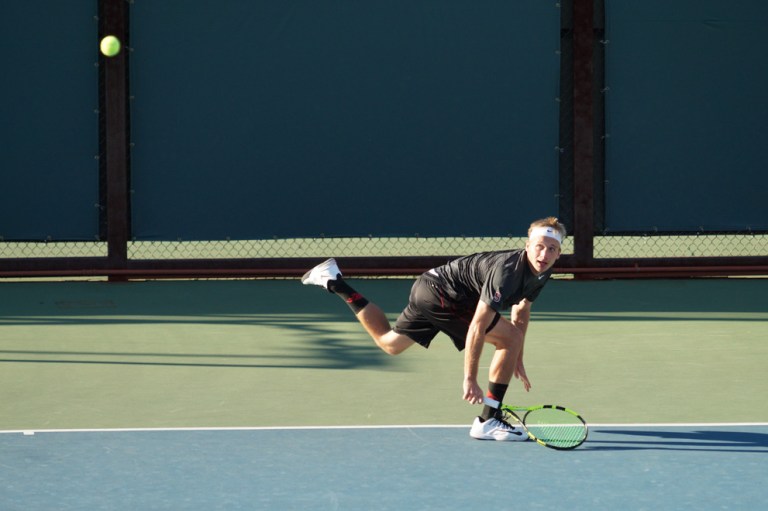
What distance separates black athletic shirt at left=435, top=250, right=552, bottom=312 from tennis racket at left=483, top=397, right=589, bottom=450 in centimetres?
48

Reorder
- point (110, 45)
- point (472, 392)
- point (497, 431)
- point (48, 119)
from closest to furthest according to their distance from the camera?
point (472, 392) → point (497, 431) → point (110, 45) → point (48, 119)

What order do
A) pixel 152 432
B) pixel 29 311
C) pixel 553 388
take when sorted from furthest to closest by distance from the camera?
pixel 29 311 < pixel 553 388 < pixel 152 432

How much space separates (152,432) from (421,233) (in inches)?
257

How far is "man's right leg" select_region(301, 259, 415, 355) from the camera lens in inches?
285

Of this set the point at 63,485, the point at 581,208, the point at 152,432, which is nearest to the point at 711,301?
the point at 581,208

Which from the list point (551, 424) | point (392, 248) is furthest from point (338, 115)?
point (551, 424)

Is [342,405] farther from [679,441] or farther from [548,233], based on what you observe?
[679,441]

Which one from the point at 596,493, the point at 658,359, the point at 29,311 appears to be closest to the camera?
the point at 596,493

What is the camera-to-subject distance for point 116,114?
12648mm

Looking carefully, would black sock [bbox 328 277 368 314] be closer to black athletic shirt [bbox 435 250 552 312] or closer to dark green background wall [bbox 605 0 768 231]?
black athletic shirt [bbox 435 250 552 312]

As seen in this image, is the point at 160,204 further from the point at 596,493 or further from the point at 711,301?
the point at 596,493

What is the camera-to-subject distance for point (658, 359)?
8.81 m

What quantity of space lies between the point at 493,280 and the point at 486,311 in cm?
15

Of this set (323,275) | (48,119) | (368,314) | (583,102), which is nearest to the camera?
(368,314)
